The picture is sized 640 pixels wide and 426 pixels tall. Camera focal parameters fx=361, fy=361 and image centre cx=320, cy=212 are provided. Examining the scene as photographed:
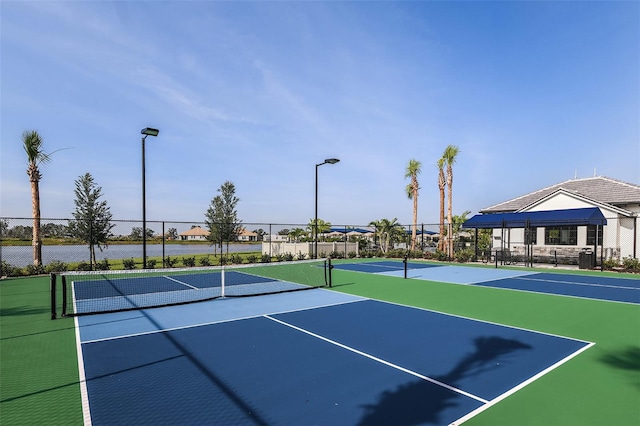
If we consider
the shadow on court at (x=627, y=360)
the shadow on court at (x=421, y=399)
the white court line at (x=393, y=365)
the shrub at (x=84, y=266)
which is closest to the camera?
the shadow on court at (x=421, y=399)

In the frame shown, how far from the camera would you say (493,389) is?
199 inches

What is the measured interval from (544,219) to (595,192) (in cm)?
813

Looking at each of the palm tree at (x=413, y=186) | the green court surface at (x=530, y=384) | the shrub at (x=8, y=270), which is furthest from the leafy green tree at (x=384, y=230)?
the shrub at (x=8, y=270)

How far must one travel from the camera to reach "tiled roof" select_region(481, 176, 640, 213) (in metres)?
25.6

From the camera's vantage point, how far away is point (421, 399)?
4.73m

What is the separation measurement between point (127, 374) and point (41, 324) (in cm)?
481

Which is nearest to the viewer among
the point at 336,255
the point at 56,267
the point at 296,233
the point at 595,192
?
the point at 56,267

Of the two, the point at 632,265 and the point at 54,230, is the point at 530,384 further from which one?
the point at 54,230

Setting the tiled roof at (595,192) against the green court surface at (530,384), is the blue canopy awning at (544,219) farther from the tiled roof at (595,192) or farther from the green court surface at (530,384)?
the green court surface at (530,384)

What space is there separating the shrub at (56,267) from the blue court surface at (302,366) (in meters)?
12.4

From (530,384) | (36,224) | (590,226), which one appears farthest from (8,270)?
(590,226)

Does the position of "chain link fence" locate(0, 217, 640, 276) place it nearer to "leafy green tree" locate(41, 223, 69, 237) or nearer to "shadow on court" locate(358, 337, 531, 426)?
"leafy green tree" locate(41, 223, 69, 237)

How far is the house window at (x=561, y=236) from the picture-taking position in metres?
26.6

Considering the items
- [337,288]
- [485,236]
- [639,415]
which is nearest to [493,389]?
[639,415]
